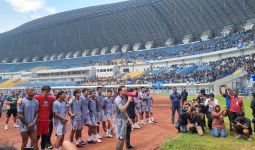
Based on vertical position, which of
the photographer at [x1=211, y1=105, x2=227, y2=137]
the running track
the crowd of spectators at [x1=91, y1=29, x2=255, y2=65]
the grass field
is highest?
the crowd of spectators at [x1=91, y1=29, x2=255, y2=65]

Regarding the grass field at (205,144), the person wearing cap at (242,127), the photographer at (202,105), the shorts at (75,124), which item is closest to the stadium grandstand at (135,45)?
the photographer at (202,105)

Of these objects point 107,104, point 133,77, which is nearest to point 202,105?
point 107,104

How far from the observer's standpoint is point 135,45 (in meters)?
84.2

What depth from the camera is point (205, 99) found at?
1553cm

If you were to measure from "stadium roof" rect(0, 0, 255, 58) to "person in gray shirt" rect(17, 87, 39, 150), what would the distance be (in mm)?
58500

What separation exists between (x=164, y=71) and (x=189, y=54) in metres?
5.54

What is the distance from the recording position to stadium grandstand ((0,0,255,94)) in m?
53.8

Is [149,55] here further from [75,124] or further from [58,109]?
[58,109]

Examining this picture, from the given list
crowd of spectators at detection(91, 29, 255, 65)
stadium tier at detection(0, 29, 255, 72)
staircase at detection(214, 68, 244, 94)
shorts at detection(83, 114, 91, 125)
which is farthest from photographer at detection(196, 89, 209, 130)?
stadium tier at detection(0, 29, 255, 72)

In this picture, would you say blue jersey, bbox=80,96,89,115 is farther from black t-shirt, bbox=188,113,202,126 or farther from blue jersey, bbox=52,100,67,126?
black t-shirt, bbox=188,113,202,126

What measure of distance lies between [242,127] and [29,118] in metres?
7.93

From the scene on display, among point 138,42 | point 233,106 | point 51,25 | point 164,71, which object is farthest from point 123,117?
point 51,25

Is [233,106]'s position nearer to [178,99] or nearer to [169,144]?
[169,144]

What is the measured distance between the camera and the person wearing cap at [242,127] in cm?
1246
